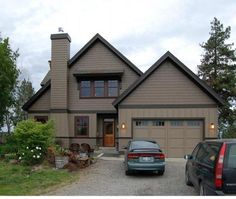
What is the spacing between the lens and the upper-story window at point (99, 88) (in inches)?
1214

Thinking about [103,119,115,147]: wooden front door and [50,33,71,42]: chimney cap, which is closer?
[50,33,71,42]: chimney cap

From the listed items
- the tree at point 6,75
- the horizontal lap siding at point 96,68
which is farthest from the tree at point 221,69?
the tree at point 6,75

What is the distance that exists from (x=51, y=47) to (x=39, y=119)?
19.3ft

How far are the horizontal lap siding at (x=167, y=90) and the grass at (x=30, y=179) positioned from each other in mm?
9698

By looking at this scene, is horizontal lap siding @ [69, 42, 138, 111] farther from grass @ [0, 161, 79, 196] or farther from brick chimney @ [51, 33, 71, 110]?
grass @ [0, 161, 79, 196]

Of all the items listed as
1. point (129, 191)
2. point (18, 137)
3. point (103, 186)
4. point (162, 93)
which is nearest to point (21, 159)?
point (18, 137)

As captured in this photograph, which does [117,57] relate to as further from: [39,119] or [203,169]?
[203,169]

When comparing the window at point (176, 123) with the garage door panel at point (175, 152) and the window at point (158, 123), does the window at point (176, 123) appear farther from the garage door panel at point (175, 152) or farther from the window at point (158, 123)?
the garage door panel at point (175, 152)

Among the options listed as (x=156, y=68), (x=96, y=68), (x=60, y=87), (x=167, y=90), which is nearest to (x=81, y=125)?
(x=60, y=87)

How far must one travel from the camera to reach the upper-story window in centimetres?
3083

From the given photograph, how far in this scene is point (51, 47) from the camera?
1225 inches

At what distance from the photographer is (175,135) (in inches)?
993

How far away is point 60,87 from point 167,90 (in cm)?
890

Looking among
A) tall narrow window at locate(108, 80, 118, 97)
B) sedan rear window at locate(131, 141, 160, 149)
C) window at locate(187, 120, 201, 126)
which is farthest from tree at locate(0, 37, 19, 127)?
sedan rear window at locate(131, 141, 160, 149)
